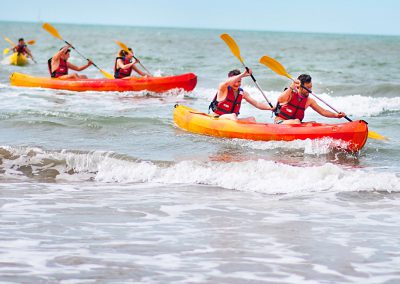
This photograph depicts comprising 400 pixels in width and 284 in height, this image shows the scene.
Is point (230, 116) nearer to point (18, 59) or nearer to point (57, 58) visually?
point (57, 58)

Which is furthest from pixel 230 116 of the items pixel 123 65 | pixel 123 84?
pixel 123 65

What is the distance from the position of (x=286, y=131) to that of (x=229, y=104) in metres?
1.17

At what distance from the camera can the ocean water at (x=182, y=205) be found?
5.21m

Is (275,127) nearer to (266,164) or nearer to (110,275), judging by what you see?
(266,164)

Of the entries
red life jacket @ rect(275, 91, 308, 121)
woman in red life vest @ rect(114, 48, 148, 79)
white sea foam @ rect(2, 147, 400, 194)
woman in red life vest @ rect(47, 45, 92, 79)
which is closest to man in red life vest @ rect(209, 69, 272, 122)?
red life jacket @ rect(275, 91, 308, 121)

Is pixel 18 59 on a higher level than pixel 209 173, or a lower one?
higher

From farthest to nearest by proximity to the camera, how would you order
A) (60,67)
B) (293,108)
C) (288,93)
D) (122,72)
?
1. (122,72)
2. (60,67)
3. (293,108)
4. (288,93)

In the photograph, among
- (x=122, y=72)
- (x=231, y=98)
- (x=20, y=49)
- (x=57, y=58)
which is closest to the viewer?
(x=231, y=98)

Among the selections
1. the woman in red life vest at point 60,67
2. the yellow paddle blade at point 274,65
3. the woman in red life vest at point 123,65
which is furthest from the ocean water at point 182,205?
the woman in red life vest at point 123,65

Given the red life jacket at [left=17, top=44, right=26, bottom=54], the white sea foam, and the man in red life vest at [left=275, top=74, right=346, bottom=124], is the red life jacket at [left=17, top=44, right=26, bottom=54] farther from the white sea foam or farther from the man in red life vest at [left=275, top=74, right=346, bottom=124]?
the man in red life vest at [left=275, top=74, right=346, bottom=124]

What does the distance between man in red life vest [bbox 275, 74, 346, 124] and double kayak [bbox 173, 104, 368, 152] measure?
0.70 feet

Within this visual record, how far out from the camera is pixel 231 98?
10.8m

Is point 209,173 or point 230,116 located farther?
point 230,116

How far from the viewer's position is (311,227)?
634 cm
